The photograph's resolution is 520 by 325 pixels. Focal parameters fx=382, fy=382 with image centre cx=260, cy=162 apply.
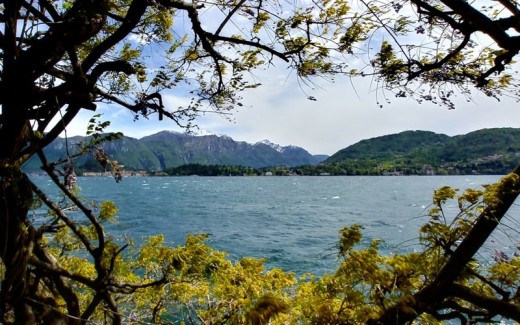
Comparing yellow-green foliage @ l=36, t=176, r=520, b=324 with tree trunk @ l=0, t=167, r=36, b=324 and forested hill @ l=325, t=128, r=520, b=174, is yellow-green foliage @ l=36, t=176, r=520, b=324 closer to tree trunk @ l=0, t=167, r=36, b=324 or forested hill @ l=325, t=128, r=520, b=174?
tree trunk @ l=0, t=167, r=36, b=324

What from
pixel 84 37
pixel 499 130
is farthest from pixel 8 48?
pixel 499 130

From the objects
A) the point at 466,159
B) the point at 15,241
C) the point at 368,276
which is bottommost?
the point at 368,276

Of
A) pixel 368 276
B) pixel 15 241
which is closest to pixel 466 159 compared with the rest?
pixel 368 276

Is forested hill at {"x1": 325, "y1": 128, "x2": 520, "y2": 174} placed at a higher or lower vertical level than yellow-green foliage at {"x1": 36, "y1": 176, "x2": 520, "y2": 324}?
higher

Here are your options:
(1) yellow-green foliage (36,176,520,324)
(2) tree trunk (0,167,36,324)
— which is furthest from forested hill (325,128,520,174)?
(2) tree trunk (0,167,36,324)

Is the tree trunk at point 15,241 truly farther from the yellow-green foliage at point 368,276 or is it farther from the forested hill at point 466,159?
the forested hill at point 466,159

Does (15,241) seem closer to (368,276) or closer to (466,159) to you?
(368,276)

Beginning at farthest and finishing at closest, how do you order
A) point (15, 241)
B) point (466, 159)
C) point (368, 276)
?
point (466, 159) < point (368, 276) < point (15, 241)

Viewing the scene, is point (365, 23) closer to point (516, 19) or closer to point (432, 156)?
point (516, 19)

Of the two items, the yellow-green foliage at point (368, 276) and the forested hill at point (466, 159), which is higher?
the forested hill at point (466, 159)

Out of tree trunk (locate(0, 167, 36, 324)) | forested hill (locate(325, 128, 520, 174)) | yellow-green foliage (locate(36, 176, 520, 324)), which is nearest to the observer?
tree trunk (locate(0, 167, 36, 324))

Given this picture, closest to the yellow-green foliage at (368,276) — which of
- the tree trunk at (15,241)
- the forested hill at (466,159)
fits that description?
the tree trunk at (15,241)

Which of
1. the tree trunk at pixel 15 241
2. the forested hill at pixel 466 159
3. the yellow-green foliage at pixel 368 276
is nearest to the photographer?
the tree trunk at pixel 15 241

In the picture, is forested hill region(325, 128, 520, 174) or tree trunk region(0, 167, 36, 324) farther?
forested hill region(325, 128, 520, 174)
